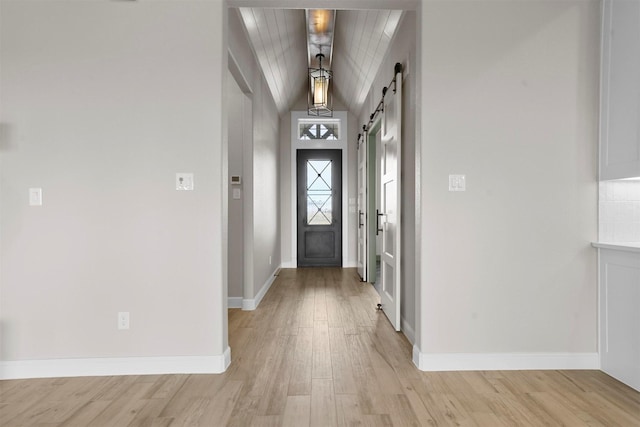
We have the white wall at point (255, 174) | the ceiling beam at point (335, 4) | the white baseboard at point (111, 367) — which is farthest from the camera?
the white wall at point (255, 174)

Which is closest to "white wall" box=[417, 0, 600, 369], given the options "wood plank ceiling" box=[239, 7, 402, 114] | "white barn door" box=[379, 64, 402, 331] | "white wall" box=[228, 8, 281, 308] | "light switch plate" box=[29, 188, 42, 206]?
"white barn door" box=[379, 64, 402, 331]

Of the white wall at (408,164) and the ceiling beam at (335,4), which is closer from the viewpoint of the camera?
the ceiling beam at (335,4)

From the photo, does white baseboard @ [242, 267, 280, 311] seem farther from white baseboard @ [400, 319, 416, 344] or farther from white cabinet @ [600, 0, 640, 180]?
white cabinet @ [600, 0, 640, 180]

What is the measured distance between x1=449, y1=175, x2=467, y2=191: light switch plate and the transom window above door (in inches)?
187

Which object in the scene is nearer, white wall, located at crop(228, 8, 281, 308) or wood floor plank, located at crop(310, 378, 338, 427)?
wood floor plank, located at crop(310, 378, 338, 427)

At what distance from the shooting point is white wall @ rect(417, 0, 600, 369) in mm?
2453

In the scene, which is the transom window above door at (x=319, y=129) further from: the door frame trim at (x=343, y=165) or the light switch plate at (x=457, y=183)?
the light switch plate at (x=457, y=183)

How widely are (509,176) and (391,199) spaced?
1.27 meters

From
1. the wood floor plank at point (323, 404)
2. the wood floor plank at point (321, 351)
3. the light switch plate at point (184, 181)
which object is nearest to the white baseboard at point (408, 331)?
the wood floor plank at point (321, 351)

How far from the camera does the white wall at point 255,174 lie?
3.50 metres

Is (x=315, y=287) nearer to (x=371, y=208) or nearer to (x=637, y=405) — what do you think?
(x=371, y=208)

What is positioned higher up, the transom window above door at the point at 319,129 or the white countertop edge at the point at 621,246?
the transom window above door at the point at 319,129

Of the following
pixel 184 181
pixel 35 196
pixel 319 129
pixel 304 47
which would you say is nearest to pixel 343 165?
pixel 319 129

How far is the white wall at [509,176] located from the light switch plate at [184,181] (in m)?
1.48
